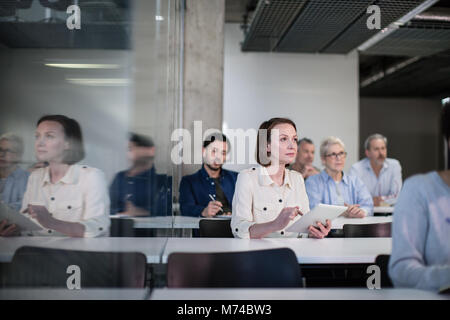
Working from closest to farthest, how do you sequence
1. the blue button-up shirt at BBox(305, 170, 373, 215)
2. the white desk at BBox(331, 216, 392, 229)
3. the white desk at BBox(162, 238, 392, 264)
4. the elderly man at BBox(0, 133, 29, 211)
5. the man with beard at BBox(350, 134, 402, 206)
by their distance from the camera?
the elderly man at BBox(0, 133, 29, 211), the white desk at BBox(162, 238, 392, 264), the white desk at BBox(331, 216, 392, 229), the blue button-up shirt at BBox(305, 170, 373, 215), the man with beard at BBox(350, 134, 402, 206)

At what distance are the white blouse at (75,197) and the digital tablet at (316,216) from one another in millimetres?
1328

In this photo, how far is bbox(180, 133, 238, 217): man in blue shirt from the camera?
3729mm

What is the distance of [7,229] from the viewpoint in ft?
2.96

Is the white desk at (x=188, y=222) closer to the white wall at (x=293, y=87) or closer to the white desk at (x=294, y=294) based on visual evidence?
the white desk at (x=294, y=294)

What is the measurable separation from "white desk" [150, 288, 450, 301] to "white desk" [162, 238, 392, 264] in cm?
18

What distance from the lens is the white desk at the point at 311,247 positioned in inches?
69.4

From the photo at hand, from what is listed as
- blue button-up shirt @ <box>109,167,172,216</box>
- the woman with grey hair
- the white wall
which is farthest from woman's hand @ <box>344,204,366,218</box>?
the white wall

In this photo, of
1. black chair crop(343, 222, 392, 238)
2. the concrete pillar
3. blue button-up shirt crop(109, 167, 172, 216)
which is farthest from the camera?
the concrete pillar

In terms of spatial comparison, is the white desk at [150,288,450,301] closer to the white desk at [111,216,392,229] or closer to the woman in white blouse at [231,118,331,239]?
the white desk at [111,216,392,229]

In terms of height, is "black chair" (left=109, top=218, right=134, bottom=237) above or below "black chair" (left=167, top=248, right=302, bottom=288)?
above

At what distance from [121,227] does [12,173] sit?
0.90ft

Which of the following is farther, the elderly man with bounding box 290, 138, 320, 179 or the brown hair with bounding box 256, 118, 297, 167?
the elderly man with bounding box 290, 138, 320, 179

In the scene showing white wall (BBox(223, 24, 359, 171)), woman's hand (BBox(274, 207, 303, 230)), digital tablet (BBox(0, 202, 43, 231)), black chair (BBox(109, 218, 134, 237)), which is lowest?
woman's hand (BBox(274, 207, 303, 230))
